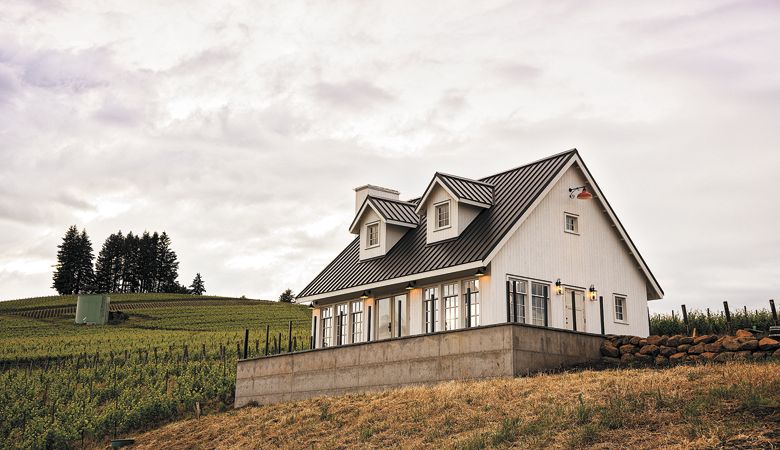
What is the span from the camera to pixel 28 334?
271 ft

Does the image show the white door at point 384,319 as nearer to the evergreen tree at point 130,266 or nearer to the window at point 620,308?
the window at point 620,308

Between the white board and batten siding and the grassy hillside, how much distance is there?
14649 mm

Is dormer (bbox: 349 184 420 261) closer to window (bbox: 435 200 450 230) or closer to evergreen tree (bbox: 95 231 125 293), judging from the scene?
window (bbox: 435 200 450 230)

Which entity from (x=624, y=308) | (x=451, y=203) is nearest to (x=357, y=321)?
(x=451, y=203)

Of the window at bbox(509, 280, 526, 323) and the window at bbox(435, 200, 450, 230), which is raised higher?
the window at bbox(435, 200, 450, 230)

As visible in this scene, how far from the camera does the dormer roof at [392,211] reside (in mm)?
36906

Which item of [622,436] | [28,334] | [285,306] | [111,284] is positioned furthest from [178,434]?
[111,284]

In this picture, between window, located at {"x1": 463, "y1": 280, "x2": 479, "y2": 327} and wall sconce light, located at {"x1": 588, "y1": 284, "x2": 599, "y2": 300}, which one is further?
wall sconce light, located at {"x1": 588, "y1": 284, "x2": 599, "y2": 300}

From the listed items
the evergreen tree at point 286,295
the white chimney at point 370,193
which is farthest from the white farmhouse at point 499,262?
the evergreen tree at point 286,295

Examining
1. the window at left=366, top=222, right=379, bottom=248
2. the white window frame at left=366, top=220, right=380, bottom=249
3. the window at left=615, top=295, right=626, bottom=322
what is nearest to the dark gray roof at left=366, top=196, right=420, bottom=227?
the white window frame at left=366, top=220, right=380, bottom=249

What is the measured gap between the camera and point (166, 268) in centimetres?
16788

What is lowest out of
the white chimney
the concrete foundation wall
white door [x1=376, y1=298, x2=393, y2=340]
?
the concrete foundation wall

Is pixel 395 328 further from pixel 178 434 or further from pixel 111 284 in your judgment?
pixel 111 284

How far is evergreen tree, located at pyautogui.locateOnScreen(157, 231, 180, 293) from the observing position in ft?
546
